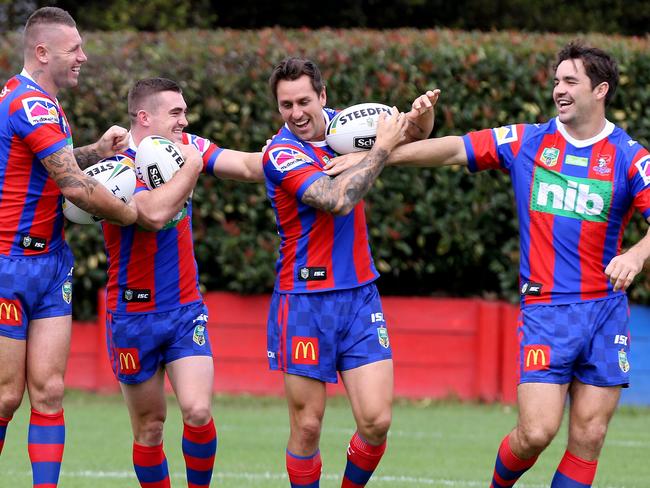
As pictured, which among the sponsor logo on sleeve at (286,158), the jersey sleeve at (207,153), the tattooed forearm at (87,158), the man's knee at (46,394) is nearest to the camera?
the man's knee at (46,394)

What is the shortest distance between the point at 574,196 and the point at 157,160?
2.11 metres

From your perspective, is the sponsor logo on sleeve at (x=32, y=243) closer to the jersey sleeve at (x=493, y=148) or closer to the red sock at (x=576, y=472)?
the jersey sleeve at (x=493, y=148)

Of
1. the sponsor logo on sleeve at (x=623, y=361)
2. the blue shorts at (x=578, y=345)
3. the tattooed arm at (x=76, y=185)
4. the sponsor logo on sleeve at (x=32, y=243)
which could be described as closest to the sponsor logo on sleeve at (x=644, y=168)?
the blue shorts at (x=578, y=345)

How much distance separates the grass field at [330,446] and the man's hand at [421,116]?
2.37 m

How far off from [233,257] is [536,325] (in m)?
5.92

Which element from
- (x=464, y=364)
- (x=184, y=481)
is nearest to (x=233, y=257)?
(x=464, y=364)

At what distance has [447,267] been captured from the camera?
1222 cm

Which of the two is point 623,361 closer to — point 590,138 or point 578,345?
point 578,345

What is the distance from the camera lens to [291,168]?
6324 millimetres

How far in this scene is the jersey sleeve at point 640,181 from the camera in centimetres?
607

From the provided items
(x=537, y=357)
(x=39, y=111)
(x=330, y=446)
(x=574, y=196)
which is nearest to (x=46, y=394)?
(x=39, y=111)

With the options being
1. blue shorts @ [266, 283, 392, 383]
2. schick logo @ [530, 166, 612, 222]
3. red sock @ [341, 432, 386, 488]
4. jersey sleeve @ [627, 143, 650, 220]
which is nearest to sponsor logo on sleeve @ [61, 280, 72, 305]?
blue shorts @ [266, 283, 392, 383]

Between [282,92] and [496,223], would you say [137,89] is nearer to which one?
[282,92]

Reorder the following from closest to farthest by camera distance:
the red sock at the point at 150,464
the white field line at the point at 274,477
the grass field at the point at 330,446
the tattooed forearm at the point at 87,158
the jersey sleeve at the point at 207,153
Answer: the red sock at the point at 150,464 → the tattooed forearm at the point at 87,158 → the jersey sleeve at the point at 207,153 → the white field line at the point at 274,477 → the grass field at the point at 330,446
